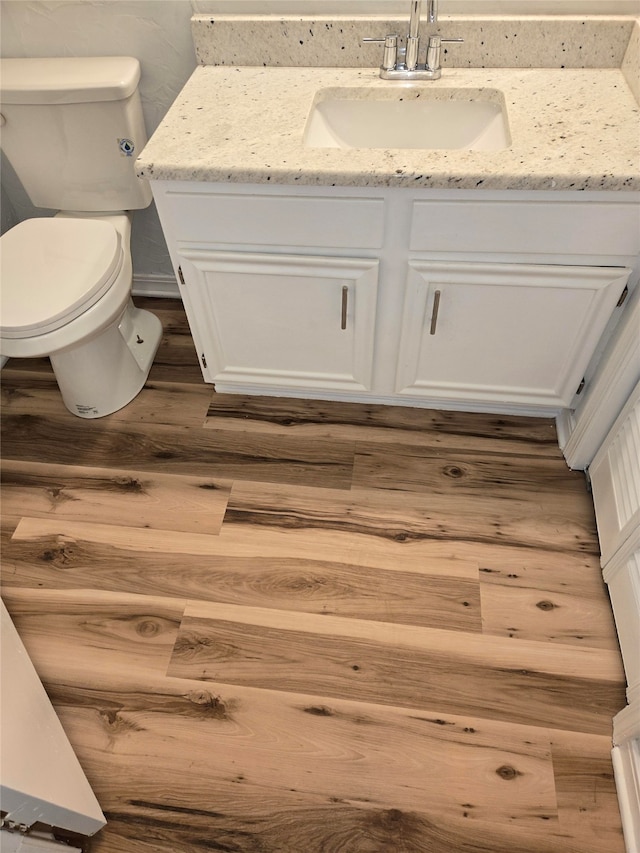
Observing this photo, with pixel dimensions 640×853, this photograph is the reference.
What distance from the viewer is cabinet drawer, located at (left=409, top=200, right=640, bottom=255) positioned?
1243 mm

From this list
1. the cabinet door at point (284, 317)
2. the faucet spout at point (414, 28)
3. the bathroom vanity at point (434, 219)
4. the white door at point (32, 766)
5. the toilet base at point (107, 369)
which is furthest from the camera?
the toilet base at point (107, 369)

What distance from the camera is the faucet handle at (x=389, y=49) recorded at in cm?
142

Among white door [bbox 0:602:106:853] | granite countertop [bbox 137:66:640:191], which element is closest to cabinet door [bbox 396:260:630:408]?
granite countertop [bbox 137:66:640:191]

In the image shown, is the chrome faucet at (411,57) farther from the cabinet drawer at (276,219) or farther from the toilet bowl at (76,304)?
the toilet bowl at (76,304)

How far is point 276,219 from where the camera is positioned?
4.40 feet

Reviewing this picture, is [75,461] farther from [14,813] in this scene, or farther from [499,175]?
[499,175]

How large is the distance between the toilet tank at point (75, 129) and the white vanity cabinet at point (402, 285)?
17.7 inches

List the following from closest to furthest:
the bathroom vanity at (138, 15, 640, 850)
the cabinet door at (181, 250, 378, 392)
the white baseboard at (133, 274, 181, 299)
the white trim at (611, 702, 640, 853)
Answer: the white trim at (611, 702, 640, 853), the bathroom vanity at (138, 15, 640, 850), the cabinet door at (181, 250, 378, 392), the white baseboard at (133, 274, 181, 299)

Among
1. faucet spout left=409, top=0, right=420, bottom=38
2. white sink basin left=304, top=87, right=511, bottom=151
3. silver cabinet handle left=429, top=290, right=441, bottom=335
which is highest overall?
faucet spout left=409, top=0, right=420, bottom=38

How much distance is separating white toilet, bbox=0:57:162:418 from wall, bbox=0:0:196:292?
52mm

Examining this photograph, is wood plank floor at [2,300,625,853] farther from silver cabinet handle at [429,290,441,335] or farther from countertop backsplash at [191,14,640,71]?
countertop backsplash at [191,14,640,71]

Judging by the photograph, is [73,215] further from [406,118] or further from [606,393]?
[606,393]

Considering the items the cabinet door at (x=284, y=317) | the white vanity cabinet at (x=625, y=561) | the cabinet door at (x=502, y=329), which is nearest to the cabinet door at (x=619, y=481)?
the white vanity cabinet at (x=625, y=561)

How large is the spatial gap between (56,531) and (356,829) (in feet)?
3.49
